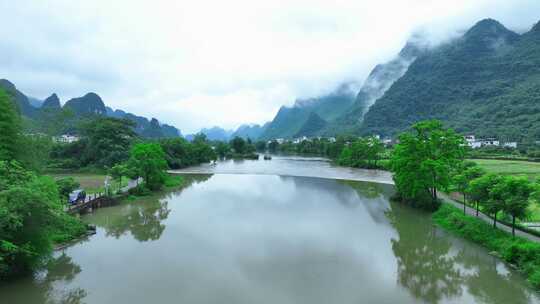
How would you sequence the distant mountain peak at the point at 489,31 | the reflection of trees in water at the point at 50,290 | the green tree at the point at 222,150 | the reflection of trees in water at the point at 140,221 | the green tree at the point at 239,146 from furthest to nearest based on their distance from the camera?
the distant mountain peak at the point at 489,31 < the green tree at the point at 239,146 < the green tree at the point at 222,150 < the reflection of trees in water at the point at 140,221 < the reflection of trees in water at the point at 50,290

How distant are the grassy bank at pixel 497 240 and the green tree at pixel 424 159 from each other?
2.66m

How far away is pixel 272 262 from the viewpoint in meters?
15.8

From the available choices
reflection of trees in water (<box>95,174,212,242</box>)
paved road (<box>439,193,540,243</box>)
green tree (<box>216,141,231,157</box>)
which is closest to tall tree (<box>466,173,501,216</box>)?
paved road (<box>439,193,540,243</box>)

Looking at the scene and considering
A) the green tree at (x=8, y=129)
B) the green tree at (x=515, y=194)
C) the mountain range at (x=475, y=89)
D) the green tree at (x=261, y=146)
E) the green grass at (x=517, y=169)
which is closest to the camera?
the green tree at (x=515, y=194)

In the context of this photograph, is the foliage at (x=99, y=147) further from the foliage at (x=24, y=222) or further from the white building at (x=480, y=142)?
the white building at (x=480, y=142)

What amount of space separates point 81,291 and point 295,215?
15626mm

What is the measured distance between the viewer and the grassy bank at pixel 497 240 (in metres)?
14.1

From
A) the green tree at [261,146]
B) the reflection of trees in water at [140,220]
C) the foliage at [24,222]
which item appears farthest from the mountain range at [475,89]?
the foliage at [24,222]

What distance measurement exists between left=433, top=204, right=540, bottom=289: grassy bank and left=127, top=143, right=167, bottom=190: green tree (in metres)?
27.7

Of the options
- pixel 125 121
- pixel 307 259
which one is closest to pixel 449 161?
pixel 307 259

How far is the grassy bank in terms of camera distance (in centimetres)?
1408

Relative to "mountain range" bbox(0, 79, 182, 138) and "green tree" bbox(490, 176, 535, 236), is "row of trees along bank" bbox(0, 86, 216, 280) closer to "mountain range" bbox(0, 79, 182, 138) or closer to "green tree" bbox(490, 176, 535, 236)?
"mountain range" bbox(0, 79, 182, 138)

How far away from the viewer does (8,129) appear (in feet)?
76.6

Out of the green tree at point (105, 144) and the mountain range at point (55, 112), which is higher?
the mountain range at point (55, 112)
